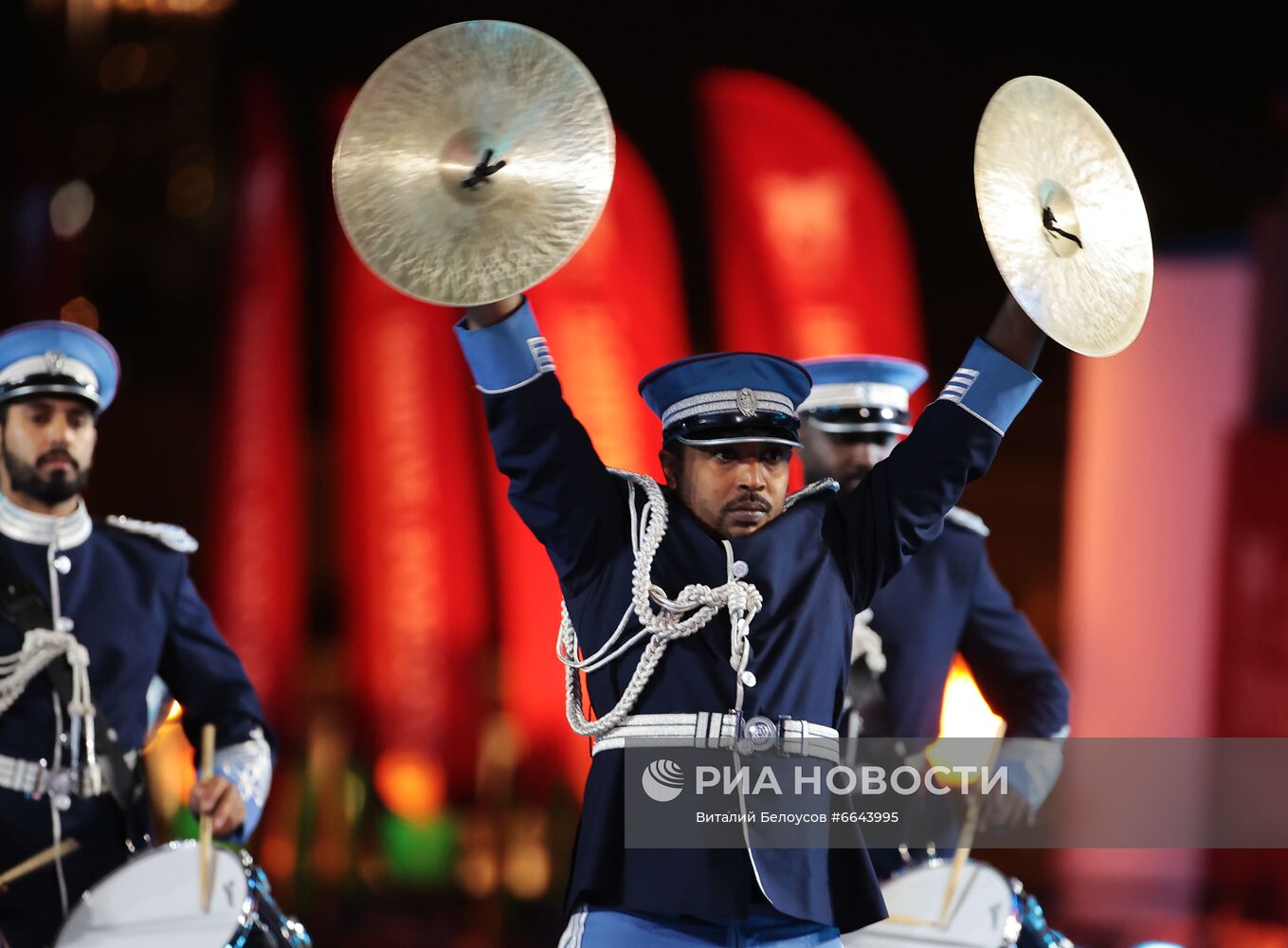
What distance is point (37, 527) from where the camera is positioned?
334 centimetres

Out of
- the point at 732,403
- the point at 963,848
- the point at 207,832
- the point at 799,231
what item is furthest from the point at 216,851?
the point at 799,231

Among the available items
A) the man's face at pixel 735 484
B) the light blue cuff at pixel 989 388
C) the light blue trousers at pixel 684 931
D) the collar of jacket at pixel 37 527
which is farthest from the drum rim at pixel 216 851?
the light blue cuff at pixel 989 388

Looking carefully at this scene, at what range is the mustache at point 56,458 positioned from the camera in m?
3.30

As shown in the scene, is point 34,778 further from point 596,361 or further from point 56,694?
point 596,361

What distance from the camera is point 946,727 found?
6578mm

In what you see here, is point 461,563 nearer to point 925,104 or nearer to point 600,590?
point 925,104

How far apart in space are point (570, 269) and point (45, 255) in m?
2.65

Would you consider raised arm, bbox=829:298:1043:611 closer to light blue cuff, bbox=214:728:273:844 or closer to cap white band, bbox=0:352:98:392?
light blue cuff, bbox=214:728:273:844

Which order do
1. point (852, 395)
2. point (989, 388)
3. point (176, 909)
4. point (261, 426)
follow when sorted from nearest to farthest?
point (989, 388) < point (176, 909) < point (852, 395) < point (261, 426)

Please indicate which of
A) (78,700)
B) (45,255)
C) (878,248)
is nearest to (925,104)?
(878,248)

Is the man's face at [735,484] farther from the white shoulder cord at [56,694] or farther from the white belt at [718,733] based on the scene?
the white shoulder cord at [56,694]

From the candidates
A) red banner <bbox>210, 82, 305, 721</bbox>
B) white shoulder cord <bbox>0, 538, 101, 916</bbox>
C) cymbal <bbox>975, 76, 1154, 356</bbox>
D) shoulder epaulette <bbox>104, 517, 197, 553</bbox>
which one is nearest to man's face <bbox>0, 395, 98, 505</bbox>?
shoulder epaulette <bbox>104, 517, 197, 553</bbox>

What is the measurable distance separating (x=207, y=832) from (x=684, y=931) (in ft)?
3.91

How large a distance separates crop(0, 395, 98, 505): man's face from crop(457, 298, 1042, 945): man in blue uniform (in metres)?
Result: 1.35
